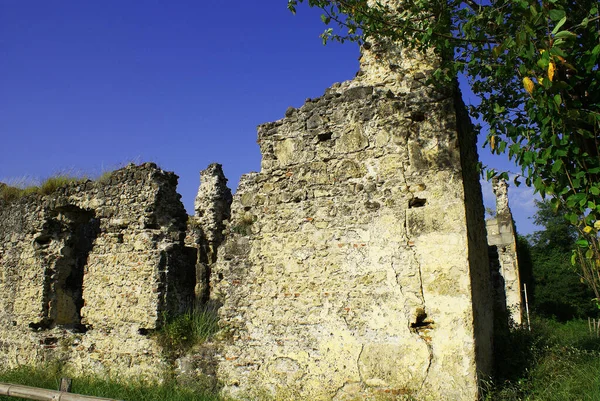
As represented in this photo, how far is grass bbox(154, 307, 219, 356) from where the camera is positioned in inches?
263

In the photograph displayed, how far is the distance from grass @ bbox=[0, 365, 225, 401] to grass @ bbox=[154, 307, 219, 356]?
0.50 meters

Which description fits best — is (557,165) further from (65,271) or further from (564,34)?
(65,271)

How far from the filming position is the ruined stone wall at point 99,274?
713cm

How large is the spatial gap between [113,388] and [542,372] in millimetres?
5215

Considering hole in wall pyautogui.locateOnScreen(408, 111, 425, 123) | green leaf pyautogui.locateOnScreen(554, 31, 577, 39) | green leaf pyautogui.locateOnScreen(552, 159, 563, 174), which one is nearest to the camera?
green leaf pyautogui.locateOnScreen(554, 31, 577, 39)

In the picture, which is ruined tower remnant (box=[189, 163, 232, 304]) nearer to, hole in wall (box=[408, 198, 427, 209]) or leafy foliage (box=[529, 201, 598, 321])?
hole in wall (box=[408, 198, 427, 209])

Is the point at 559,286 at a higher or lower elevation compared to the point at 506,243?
lower

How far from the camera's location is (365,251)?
219 inches

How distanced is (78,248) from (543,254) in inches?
902

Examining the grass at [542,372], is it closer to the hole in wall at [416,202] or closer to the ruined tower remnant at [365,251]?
the ruined tower remnant at [365,251]

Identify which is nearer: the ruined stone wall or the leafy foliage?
the ruined stone wall

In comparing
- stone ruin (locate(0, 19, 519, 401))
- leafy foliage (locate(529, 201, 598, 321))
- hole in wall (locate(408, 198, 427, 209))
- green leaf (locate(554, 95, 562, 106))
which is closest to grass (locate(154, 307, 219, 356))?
stone ruin (locate(0, 19, 519, 401))

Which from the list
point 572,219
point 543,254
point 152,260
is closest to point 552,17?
point 572,219

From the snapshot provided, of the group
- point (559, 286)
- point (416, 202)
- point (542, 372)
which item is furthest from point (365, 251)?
point (559, 286)
